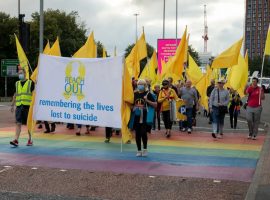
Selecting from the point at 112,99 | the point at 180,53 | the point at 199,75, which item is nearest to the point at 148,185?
the point at 112,99

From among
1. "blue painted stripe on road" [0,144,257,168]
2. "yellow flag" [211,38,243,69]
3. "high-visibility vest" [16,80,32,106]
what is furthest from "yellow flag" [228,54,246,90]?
"high-visibility vest" [16,80,32,106]

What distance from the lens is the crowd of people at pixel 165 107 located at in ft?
33.2

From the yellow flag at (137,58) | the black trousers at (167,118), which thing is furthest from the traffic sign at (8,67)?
the black trousers at (167,118)

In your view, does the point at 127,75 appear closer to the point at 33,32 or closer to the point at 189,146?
the point at 189,146

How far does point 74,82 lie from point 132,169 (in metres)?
3.24

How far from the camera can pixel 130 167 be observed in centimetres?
894

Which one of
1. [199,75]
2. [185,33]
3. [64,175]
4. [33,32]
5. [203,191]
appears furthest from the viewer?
[33,32]

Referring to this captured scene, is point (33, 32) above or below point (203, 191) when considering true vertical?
above

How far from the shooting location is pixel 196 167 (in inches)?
356

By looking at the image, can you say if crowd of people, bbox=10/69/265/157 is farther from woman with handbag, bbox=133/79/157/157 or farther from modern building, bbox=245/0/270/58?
modern building, bbox=245/0/270/58

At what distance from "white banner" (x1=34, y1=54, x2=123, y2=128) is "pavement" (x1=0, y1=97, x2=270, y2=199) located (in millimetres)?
782

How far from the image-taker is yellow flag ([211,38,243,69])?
13.8 meters

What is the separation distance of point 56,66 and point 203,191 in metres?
5.51

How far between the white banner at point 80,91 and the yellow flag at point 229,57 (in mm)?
4270
